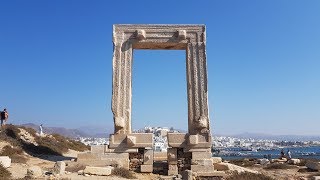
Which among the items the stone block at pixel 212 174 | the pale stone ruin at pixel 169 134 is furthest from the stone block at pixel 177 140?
the stone block at pixel 212 174

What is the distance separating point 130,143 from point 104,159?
45.2 inches

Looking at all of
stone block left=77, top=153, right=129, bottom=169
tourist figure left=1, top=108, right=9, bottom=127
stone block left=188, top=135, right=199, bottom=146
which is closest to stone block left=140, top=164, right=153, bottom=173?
stone block left=77, top=153, right=129, bottom=169

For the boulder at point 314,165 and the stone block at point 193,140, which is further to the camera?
the boulder at point 314,165

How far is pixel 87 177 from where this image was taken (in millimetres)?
11734

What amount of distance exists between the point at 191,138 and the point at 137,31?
16.1ft

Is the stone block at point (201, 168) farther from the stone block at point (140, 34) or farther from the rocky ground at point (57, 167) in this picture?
the stone block at point (140, 34)

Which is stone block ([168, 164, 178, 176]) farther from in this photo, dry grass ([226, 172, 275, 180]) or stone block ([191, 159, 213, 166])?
dry grass ([226, 172, 275, 180])

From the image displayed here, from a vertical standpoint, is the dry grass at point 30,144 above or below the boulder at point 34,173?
above

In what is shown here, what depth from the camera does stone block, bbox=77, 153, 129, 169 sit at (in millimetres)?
14141

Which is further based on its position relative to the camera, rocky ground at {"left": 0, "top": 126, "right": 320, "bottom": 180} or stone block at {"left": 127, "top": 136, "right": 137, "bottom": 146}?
stone block at {"left": 127, "top": 136, "right": 137, "bottom": 146}

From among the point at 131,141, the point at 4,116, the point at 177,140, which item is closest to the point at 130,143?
the point at 131,141

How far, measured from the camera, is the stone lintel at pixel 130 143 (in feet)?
48.0

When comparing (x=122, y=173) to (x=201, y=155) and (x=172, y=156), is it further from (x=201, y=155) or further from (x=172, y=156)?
(x=201, y=155)

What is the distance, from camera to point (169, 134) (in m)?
14.9
